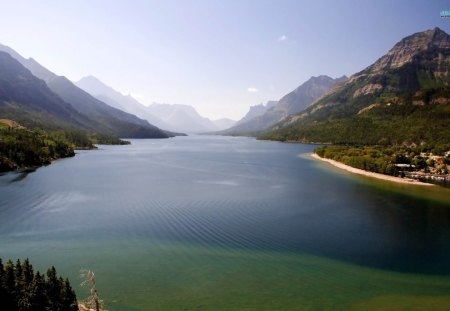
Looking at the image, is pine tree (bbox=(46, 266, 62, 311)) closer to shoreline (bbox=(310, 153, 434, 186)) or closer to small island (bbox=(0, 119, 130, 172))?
small island (bbox=(0, 119, 130, 172))

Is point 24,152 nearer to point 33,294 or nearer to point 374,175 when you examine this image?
point 33,294

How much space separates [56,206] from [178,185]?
34995mm

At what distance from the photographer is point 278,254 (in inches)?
1866

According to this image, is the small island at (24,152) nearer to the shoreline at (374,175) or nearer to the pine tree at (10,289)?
the pine tree at (10,289)

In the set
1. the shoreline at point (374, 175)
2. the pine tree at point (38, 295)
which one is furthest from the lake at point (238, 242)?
the shoreline at point (374, 175)

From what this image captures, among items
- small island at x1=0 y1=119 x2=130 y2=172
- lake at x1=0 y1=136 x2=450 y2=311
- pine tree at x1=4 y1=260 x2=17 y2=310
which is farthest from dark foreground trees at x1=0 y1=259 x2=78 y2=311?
small island at x1=0 y1=119 x2=130 y2=172

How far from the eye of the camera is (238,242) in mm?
51406

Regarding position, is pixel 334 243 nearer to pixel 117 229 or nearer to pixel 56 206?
pixel 117 229

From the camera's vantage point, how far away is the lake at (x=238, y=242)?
120 feet

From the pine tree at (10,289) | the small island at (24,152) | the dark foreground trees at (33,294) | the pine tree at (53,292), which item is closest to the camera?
the pine tree at (10,289)

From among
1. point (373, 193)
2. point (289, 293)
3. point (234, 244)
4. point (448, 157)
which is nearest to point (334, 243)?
point (234, 244)

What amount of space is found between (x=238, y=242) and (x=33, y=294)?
1106 inches

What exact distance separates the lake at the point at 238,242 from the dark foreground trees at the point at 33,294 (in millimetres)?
5032

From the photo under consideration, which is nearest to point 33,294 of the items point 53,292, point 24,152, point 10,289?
point 53,292
